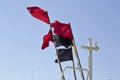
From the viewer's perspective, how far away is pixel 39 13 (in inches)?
488

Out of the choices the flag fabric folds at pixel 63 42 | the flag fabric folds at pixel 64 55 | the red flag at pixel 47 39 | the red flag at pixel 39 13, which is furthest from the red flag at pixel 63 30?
the flag fabric folds at pixel 64 55

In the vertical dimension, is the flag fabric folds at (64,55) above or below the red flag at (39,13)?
below

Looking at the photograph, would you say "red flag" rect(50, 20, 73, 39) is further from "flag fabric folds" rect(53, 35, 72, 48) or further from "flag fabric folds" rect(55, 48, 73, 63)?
"flag fabric folds" rect(55, 48, 73, 63)

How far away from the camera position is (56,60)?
12.1 m

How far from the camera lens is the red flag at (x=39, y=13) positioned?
12.4 meters

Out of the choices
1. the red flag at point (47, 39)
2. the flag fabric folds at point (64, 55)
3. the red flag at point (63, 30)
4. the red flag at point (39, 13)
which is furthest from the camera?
the red flag at point (47, 39)

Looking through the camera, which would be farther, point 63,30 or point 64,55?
Result: point 63,30

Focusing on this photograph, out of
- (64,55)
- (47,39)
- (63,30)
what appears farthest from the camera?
(47,39)

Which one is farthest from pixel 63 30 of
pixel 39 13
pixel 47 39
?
pixel 39 13

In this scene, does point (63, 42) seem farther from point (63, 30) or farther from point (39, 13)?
point (39, 13)

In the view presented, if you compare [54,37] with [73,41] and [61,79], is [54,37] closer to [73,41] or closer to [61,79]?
[73,41]

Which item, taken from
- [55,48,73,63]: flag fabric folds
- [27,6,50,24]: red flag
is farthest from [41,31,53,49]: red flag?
[55,48,73,63]: flag fabric folds

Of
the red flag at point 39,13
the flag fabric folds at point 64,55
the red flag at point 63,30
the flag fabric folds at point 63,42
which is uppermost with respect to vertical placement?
the red flag at point 39,13

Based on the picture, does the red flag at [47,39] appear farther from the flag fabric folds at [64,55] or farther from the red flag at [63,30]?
the flag fabric folds at [64,55]
